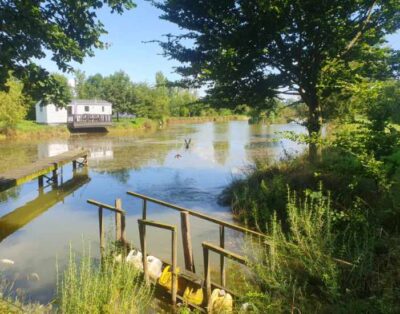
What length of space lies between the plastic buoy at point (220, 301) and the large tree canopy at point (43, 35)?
164 inches

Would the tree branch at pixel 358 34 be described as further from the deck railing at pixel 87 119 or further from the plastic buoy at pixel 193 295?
the deck railing at pixel 87 119

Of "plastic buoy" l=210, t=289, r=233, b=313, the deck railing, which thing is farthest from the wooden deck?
the deck railing

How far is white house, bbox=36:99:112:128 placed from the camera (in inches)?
1954

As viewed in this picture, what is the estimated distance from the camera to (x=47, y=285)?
25.4 ft

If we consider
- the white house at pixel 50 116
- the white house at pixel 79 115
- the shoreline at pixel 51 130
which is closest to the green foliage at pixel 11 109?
the shoreline at pixel 51 130

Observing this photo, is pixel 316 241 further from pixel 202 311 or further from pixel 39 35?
pixel 39 35

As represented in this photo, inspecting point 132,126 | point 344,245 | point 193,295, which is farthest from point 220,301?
point 132,126

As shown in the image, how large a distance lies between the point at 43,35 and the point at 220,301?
461cm

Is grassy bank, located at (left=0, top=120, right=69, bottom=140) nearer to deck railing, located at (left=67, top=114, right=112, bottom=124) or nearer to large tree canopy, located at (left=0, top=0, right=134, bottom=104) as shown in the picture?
deck railing, located at (left=67, top=114, right=112, bottom=124)

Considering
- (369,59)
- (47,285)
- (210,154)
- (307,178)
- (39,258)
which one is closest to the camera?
(47,285)

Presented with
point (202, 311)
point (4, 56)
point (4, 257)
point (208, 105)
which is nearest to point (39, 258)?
point (4, 257)

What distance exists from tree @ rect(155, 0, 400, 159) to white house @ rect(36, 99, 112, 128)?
38546 millimetres

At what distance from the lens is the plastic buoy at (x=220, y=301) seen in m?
5.83

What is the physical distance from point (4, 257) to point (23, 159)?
1849 centimetres
